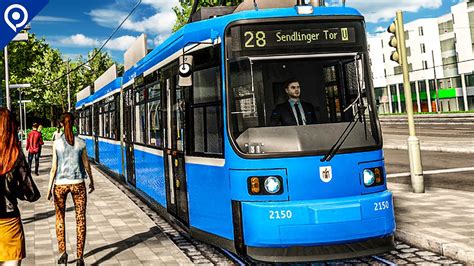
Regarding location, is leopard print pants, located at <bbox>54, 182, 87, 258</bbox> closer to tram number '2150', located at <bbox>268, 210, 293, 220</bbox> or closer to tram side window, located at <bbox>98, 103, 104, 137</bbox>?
tram number '2150', located at <bbox>268, 210, 293, 220</bbox>

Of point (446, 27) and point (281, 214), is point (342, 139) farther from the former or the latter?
point (446, 27)

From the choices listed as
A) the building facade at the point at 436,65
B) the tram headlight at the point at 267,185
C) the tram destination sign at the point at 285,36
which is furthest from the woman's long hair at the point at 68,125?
the building facade at the point at 436,65

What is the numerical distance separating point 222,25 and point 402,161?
13.8 m

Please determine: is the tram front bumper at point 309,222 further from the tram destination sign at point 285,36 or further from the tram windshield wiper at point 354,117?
the tram destination sign at point 285,36

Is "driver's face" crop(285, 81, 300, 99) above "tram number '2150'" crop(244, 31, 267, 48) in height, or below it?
below

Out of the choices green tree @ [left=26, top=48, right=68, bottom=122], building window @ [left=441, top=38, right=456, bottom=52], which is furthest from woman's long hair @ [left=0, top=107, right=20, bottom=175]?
building window @ [left=441, top=38, right=456, bottom=52]

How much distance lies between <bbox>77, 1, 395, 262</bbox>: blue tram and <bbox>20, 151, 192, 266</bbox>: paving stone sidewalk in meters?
0.85

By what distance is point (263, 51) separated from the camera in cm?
548

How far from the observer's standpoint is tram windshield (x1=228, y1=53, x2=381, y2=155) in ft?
17.9

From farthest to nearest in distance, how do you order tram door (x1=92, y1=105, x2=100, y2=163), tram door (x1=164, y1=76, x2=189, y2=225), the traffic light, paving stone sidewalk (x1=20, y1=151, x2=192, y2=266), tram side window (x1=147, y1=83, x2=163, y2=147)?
tram door (x1=92, y1=105, x2=100, y2=163) < the traffic light < tram side window (x1=147, y1=83, x2=163, y2=147) < tram door (x1=164, y1=76, x2=189, y2=225) < paving stone sidewalk (x1=20, y1=151, x2=192, y2=266)

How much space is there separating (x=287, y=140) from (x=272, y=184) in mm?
515

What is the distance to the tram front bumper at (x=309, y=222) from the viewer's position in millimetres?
5156

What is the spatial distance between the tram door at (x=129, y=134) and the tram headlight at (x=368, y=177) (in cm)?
720

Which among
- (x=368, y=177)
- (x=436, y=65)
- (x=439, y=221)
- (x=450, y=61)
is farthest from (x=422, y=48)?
(x=368, y=177)
